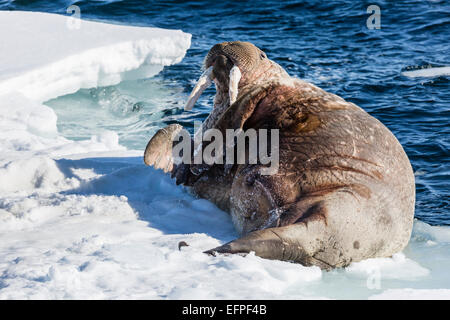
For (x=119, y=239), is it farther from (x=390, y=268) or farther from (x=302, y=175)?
(x=390, y=268)

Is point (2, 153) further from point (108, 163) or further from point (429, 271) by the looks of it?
point (429, 271)

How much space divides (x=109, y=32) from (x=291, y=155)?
6.22 m

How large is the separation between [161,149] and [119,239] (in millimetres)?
1190

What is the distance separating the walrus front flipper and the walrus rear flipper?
4.79 ft

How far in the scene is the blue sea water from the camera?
7578 mm

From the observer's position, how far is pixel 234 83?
4891 millimetres

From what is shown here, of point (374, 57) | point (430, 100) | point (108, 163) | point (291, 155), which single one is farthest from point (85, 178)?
point (374, 57)

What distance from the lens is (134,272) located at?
11.0ft

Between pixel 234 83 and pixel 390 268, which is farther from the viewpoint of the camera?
pixel 234 83

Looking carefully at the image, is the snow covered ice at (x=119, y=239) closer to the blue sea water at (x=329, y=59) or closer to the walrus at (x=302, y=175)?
the walrus at (x=302, y=175)

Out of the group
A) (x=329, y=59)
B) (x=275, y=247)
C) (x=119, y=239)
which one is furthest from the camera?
(x=329, y=59)

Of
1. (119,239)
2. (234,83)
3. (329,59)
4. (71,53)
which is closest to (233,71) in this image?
(234,83)

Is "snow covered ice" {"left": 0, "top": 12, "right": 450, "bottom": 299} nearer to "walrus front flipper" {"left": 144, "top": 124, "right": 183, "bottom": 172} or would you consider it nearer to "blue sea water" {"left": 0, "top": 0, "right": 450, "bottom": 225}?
"walrus front flipper" {"left": 144, "top": 124, "right": 183, "bottom": 172}

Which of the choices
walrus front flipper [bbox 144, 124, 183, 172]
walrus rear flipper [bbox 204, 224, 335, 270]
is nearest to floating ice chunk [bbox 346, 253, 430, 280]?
walrus rear flipper [bbox 204, 224, 335, 270]
